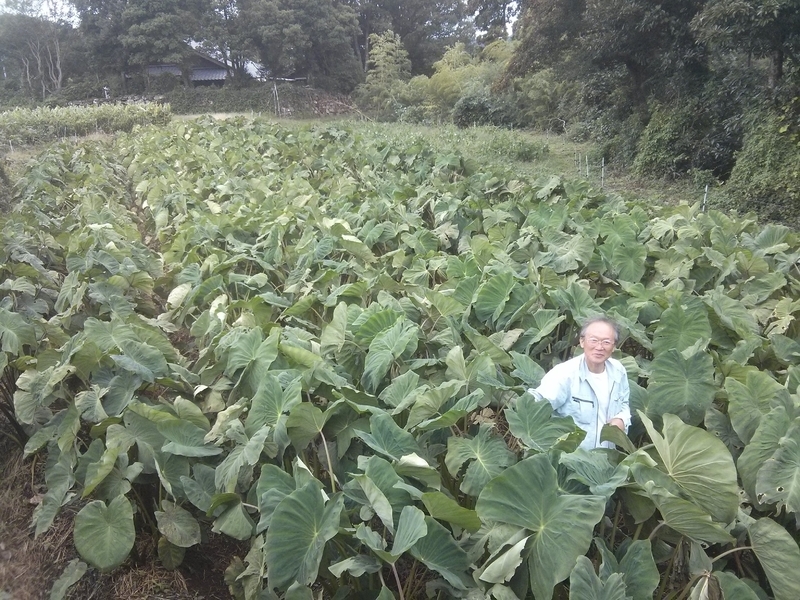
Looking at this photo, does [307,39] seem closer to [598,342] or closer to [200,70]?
[200,70]

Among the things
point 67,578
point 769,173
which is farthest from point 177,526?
point 769,173

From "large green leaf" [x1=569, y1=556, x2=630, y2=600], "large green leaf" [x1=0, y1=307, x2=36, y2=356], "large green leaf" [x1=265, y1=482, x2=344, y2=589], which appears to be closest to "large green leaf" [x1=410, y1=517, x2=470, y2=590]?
"large green leaf" [x1=265, y1=482, x2=344, y2=589]

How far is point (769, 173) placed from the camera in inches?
340

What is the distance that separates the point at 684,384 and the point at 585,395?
0.39 meters

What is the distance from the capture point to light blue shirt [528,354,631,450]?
258cm

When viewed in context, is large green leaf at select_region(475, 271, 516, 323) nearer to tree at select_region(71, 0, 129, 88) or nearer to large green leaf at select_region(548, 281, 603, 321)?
large green leaf at select_region(548, 281, 603, 321)

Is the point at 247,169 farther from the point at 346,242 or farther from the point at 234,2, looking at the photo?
the point at 234,2

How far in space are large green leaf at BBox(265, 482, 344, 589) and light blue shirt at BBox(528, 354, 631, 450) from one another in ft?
3.53

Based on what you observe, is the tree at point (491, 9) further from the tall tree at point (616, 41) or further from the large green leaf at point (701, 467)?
the large green leaf at point (701, 467)

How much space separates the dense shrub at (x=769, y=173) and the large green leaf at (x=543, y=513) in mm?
8009

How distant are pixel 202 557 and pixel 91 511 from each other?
2.11ft

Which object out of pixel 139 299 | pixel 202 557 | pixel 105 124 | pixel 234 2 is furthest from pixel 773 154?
pixel 234 2

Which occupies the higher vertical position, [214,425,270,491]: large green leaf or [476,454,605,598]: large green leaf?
[476,454,605,598]: large green leaf

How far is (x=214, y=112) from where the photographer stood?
29.6 metres
